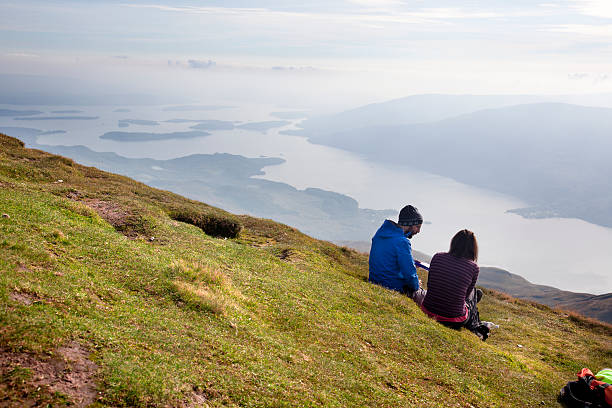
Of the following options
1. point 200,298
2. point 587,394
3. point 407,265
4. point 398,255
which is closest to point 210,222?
point 398,255

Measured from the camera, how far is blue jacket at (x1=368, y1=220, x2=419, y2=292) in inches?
573

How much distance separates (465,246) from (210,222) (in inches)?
649

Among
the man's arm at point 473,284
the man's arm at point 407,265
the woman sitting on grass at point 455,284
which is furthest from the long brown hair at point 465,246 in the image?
the man's arm at point 407,265

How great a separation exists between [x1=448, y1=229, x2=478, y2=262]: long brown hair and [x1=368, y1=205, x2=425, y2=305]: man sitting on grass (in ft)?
5.18

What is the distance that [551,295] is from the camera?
97.1m

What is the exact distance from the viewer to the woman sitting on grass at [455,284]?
12828 millimetres

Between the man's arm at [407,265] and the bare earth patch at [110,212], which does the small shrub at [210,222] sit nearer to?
the bare earth patch at [110,212]

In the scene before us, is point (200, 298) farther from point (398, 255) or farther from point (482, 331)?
point (482, 331)

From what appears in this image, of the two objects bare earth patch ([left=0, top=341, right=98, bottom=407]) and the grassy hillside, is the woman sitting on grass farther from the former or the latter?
bare earth patch ([left=0, top=341, right=98, bottom=407])

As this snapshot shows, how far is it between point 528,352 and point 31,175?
30.1m

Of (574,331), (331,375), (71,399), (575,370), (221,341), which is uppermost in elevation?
(71,399)

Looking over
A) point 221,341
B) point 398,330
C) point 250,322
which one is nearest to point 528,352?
point 398,330

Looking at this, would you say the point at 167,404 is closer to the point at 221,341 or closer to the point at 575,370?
the point at 221,341

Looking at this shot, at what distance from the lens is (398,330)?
12.2 meters
